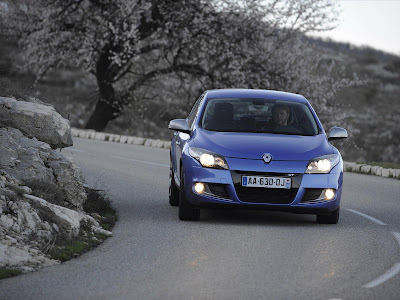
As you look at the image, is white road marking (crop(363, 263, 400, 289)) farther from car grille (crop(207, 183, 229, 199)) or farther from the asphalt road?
car grille (crop(207, 183, 229, 199))

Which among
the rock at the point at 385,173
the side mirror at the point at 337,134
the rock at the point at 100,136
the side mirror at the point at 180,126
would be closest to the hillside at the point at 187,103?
the rock at the point at 100,136

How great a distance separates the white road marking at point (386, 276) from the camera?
334 inches

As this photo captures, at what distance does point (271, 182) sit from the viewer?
11.9 meters

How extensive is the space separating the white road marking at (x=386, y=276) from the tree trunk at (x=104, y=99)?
23.6m

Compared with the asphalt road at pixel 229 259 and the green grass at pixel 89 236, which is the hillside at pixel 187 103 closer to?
the green grass at pixel 89 236

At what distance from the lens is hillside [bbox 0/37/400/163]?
34156mm

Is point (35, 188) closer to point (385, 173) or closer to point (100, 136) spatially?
point (385, 173)

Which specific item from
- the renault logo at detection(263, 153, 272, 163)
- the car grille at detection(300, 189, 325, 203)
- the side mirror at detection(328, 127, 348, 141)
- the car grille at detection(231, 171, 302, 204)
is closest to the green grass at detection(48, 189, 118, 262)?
the car grille at detection(231, 171, 302, 204)

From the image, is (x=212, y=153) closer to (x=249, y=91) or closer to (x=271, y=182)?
(x=271, y=182)

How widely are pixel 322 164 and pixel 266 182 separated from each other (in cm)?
75

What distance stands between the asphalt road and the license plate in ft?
1.63

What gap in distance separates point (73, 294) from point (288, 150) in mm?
4854

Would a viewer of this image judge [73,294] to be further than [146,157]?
No

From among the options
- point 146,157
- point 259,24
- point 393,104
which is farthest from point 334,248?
point 393,104
